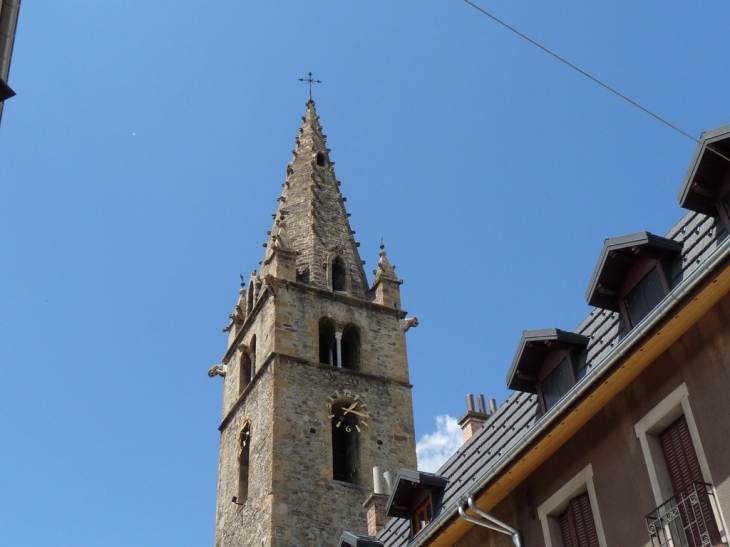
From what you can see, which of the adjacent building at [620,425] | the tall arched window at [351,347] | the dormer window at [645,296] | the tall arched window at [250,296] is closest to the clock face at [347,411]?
the tall arched window at [351,347]

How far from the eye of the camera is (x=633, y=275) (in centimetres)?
1264

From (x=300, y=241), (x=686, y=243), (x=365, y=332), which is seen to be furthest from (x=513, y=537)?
(x=300, y=241)

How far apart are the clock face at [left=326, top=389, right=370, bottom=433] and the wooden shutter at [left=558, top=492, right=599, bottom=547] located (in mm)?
18136

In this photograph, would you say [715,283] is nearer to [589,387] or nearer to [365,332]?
[589,387]

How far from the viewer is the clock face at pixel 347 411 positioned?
30875 millimetres

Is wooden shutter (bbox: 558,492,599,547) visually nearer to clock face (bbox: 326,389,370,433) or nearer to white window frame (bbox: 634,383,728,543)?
white window frame (bbox: 634,383,728,543)

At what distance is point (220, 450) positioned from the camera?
33438mm

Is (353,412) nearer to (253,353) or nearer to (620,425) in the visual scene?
(253,353)

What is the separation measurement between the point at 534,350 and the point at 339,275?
22.5 m

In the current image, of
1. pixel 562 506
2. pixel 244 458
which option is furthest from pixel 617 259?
pixel 244 458

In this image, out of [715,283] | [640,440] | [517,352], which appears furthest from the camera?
[517,352]

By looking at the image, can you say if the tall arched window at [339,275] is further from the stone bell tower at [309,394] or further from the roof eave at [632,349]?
the roof eave at [632,349]

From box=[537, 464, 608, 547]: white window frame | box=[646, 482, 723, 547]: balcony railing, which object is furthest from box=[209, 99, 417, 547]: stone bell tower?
box=[646, 482, 723, 547]: balcony railing

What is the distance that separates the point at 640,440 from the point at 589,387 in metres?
0.80
